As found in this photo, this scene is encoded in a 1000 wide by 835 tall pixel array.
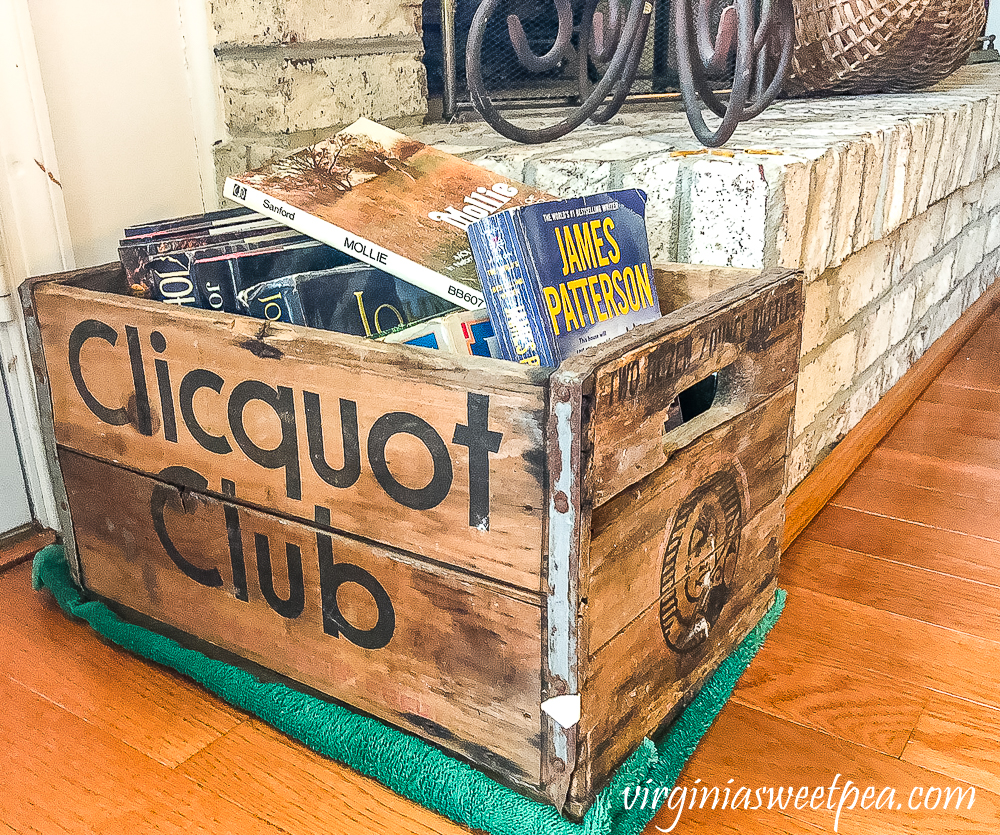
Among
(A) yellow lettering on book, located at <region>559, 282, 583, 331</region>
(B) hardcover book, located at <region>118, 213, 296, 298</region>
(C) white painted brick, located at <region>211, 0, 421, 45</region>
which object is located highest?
(C) white painted brick, located at <region>211, 0, 421, 45</region>

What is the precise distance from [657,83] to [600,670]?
4.39 feet

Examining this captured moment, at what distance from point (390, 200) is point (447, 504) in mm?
347

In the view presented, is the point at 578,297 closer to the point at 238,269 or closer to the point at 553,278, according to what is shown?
the point at 553,278

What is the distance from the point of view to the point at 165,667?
86 centimetres

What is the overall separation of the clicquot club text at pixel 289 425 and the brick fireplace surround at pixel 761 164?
42 cm

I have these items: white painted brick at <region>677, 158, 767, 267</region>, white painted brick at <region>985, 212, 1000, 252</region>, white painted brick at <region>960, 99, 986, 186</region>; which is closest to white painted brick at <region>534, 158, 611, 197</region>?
white painted brick at <region>677, 158, 767, 267</region>

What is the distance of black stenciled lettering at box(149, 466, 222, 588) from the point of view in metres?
0.80

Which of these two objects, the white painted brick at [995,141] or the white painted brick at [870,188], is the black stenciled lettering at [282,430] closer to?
the white painted brick at [870,188]

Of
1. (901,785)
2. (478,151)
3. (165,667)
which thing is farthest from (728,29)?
(165,667)

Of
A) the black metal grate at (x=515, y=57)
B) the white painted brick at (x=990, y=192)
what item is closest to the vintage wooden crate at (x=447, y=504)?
the black metal grate at (x=515, y=57)

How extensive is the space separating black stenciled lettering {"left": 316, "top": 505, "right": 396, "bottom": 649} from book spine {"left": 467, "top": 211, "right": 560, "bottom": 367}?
212 millimetres

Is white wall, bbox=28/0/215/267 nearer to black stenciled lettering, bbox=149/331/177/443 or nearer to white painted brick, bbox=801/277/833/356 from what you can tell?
black stenciled lettering, bbox=149/331/177/443

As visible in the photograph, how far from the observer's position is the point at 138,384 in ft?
2.64

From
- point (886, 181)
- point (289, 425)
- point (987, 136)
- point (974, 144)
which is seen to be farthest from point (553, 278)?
point (987, 136)
